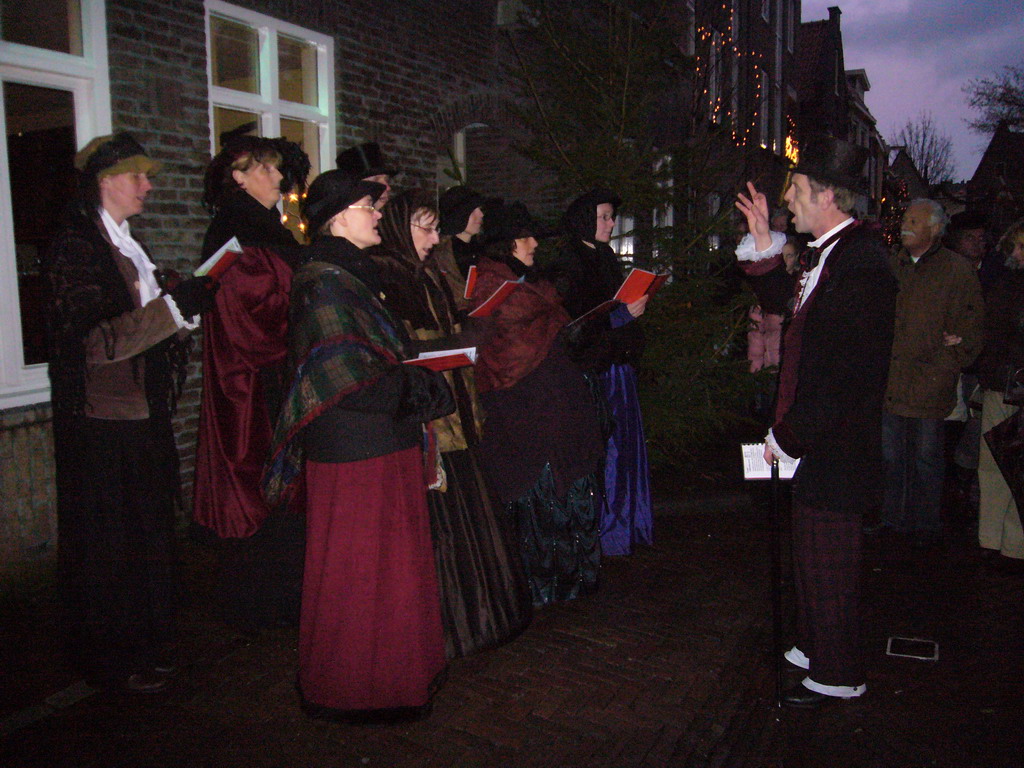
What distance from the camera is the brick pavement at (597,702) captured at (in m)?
3.13

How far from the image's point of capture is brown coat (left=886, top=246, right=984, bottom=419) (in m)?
5.28

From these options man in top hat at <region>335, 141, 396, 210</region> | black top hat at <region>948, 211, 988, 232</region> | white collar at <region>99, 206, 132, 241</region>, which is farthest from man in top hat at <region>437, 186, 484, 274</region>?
black top hat at <region>948, 211, 988, 232</region>

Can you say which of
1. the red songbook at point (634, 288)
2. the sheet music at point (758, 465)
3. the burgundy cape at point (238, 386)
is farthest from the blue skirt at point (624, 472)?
the burgundy cape at point (238, 386)

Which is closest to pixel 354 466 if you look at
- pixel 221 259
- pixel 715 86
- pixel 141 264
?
pixel 221 259

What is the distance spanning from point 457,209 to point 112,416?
2105 mm

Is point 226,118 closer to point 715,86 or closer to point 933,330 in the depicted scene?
point 715,86

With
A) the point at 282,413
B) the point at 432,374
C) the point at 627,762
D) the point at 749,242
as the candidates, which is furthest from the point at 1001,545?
the point at 282,413

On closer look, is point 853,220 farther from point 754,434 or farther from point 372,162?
point 754,434

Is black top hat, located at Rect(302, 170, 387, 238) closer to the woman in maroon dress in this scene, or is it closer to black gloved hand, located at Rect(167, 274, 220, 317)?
the woman in maroon dress

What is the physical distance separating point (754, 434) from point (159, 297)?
22.6 feet

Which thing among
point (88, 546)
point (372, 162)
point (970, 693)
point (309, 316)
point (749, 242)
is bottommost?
point (970, 693)

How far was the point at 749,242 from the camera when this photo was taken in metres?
3.74

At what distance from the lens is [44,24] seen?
189 inches

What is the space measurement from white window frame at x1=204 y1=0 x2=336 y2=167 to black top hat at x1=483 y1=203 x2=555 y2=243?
2.26m
